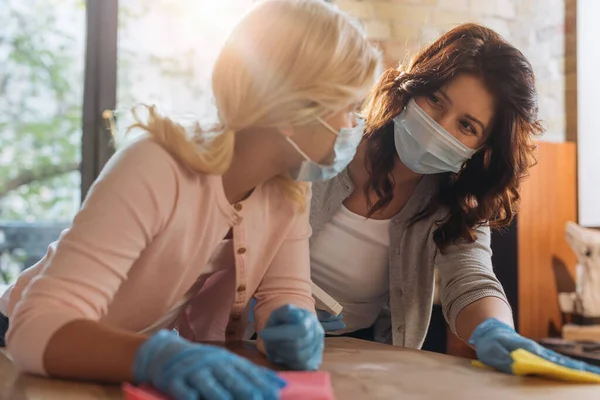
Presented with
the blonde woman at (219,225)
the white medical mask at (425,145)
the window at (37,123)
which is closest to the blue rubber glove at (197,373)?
the blonde woman at (219,225)

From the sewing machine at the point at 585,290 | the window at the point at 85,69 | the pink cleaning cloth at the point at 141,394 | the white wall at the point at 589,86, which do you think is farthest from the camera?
the white wall at the point at 589,86

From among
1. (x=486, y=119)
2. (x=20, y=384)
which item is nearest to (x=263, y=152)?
(x=20, y=384)

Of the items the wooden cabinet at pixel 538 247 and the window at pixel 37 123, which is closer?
the wooden cabinet at pixel 538 247

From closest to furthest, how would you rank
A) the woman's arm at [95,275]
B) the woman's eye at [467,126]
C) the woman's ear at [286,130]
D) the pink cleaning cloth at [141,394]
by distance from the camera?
1. the pink cleaning cloth at [141,394]
2. the woman's arm at [95,275]
3. the woman's ear at [286,130]
4. the woman's eye at [467,126]

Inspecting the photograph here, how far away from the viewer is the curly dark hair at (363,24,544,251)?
1.33 m

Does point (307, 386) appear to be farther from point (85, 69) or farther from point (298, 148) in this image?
point (85, 69)

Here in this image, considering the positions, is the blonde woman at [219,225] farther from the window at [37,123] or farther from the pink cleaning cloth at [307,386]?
the window at [37,123]

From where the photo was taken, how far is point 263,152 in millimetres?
980

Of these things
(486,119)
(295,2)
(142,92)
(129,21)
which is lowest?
(486,119)

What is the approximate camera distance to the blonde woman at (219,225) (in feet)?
2.41

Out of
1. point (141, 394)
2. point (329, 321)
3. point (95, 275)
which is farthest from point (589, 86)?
point (141, 394)

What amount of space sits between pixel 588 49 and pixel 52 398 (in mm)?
3081

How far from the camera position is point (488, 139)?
139cm

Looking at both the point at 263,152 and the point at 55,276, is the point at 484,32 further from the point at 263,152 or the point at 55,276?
the point at 55,276
